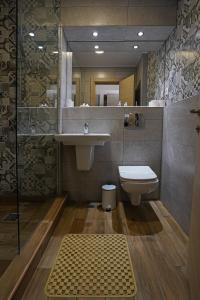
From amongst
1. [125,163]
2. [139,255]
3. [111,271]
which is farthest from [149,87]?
[111,271]

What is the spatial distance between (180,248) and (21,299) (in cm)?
120

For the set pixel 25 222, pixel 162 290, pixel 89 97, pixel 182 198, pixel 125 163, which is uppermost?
pixel 89 97

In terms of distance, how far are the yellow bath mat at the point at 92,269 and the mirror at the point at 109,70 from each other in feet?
5.85

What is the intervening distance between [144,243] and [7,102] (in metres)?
2.16

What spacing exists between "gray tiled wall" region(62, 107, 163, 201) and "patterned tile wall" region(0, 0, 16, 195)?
628mm

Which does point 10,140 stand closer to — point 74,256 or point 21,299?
point 74,256

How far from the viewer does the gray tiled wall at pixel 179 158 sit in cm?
176

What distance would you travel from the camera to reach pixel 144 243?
1.77 m

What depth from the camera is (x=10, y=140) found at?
101 inches

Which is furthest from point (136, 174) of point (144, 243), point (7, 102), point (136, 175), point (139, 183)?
point (7, 102)

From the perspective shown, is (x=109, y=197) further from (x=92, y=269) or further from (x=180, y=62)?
(x=180, y=62)

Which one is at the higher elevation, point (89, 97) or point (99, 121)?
point (89, 97)

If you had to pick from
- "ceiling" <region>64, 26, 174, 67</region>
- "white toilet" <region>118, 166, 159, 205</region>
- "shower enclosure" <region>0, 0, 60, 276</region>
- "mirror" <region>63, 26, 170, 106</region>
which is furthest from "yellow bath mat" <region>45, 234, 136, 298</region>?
"ceiling" <region>64, 26, 174, 67</region>

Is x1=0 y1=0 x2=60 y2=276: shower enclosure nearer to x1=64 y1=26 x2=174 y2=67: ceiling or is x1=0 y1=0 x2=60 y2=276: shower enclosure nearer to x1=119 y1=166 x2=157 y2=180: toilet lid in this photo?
x1=64 y1=26 x2=174 y2=67: ceiling
